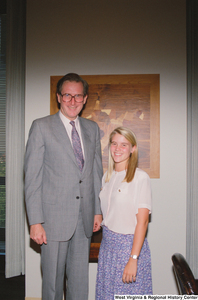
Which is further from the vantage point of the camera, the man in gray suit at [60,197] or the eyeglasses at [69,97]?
the eyeglasses at [69,97]

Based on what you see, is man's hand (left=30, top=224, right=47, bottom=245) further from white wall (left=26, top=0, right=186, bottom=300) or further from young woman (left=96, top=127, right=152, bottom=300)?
white wall (left=26, top=0, right=186, bottom=300)

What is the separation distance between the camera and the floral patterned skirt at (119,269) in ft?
5.57

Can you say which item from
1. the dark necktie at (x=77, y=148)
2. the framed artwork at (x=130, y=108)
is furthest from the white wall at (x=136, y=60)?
the dark necktie at (x=77, y=148)

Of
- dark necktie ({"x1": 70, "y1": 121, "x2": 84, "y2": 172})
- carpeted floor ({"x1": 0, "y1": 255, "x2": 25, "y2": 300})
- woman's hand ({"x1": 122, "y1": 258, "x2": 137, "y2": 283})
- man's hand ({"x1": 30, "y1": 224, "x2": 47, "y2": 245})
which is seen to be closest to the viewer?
woman's hand ({"x1": 122, "y1": 258, "x2": 137, "y2": 283})

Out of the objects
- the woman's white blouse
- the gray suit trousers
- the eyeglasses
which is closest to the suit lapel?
the eyeglasses

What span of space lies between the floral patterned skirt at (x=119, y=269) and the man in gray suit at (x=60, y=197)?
26cm

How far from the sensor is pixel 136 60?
250 cm

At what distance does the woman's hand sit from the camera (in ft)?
5.40

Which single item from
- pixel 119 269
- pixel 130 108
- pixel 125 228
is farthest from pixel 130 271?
pixel 130 108

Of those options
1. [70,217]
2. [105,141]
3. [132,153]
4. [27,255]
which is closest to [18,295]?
[27,255]

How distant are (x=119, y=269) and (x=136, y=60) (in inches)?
74.3

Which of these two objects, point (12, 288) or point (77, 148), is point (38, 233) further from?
point (12, 288)

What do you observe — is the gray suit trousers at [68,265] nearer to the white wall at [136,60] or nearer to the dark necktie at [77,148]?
the dark necktie at [77,148]

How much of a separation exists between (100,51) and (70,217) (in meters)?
1.63
